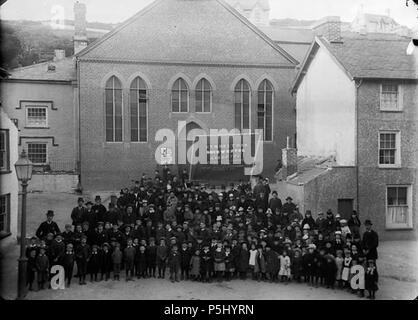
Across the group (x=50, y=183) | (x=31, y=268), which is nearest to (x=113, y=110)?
(x=50, y=183)

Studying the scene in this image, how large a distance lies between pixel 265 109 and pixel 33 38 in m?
15.6

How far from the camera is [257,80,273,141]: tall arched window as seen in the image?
29.3m

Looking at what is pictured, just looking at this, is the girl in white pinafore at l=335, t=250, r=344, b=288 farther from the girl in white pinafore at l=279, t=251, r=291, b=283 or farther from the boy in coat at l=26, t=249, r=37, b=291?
the boy in coat at l=26, t=249, r=37, b=291

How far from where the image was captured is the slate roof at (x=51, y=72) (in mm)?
23750

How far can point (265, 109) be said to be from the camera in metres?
29.5

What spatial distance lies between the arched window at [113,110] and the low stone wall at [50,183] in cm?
633

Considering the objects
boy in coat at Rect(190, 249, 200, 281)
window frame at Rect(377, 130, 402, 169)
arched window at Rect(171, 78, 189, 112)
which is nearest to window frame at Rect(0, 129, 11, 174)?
boy in coat at Rect(190, 249, 200, 281)

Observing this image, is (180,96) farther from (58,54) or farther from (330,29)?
(330,29)

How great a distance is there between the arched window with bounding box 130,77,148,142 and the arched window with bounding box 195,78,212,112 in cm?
334

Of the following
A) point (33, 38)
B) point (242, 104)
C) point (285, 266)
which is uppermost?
point (33, 38)
